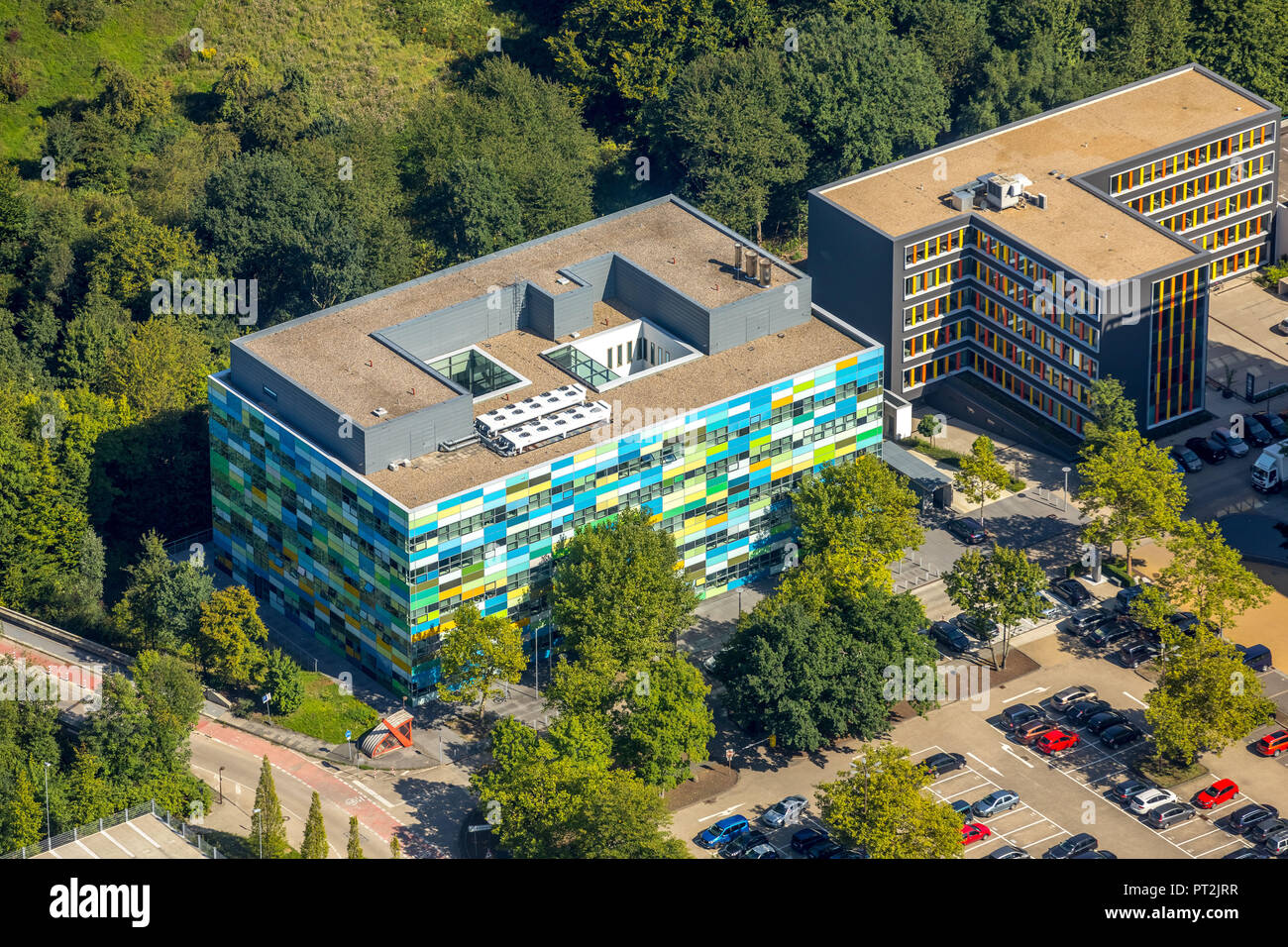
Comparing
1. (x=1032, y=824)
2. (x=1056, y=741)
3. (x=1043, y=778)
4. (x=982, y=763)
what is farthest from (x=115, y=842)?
(x=1056, y=741)

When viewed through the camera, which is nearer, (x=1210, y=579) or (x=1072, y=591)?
(x=1210, y=579)

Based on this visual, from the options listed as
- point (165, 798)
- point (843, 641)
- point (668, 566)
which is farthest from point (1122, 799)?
point (165, 798)

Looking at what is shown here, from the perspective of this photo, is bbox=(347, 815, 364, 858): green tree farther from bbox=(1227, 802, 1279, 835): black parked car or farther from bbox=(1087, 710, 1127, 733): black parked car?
bbox=(1227, 802, 1279, 835): black parked car

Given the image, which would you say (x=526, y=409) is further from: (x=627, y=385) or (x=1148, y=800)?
(x=1148, y=800)

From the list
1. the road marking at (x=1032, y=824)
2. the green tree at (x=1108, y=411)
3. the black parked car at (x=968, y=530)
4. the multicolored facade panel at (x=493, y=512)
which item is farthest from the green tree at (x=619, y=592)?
the green tree at (x=1108, y=411)

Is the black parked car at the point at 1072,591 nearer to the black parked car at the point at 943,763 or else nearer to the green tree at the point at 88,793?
the black parked car at the point at 943,763

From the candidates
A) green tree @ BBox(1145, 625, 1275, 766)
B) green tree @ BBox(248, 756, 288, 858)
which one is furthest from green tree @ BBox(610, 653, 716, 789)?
green tree @ BBox(1145, 625, 1275, 766)
